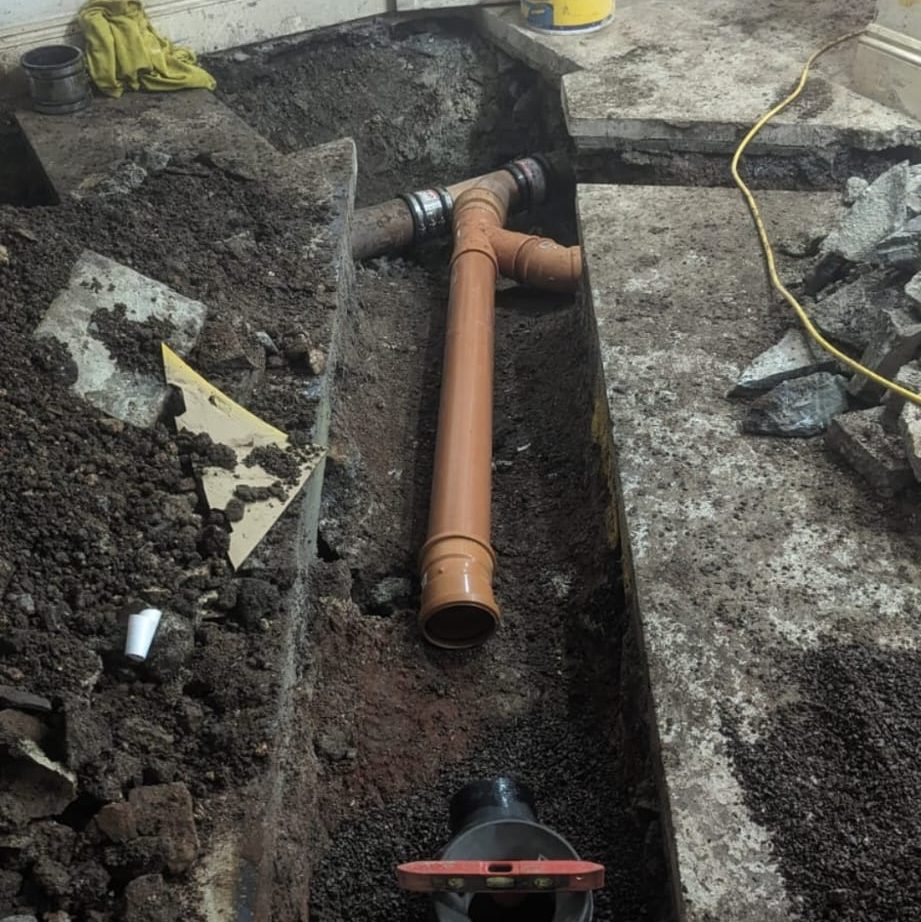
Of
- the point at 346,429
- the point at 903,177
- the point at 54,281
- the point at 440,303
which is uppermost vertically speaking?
the point at 54,281

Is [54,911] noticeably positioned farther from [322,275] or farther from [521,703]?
[322,275]

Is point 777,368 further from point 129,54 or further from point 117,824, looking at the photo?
point 129,54

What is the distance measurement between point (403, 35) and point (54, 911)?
426 cm

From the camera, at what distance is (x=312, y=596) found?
242 centimetres

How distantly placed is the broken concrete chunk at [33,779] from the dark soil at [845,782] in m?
1.21

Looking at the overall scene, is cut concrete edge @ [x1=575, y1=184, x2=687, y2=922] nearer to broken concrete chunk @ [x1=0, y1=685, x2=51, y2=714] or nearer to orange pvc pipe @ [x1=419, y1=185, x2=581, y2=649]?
orange pvc pipe @ [x1=419, y1=185, x2=581, y2=649]

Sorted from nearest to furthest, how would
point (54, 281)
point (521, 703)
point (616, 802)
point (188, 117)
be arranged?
point (616, 802) < point (521, 703) < point (54, 281) < point (188, 117)

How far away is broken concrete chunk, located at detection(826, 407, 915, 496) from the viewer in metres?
2.23

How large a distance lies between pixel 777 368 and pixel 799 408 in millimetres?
177

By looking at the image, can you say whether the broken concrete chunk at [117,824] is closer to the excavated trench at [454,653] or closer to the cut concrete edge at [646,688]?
the excavated trench at [454,653]

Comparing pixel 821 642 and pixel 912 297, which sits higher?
pixel 912 297

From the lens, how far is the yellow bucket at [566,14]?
4332mm

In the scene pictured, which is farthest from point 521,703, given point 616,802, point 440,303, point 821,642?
point 440,303

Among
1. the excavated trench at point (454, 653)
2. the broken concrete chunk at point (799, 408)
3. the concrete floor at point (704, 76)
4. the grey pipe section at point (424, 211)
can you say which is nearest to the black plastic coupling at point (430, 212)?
the grey pipe section at point (424, 211)
